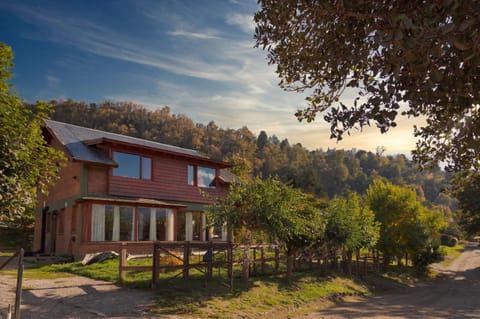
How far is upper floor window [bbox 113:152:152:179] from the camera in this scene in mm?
23516

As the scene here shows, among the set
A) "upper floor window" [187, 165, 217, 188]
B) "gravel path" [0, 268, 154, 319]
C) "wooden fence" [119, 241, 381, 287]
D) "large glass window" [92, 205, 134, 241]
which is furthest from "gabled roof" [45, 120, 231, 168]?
"gravel path" [0, 268, 154, 319]

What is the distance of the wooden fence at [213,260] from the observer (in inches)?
570

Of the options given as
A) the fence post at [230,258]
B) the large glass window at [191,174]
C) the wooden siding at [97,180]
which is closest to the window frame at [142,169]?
the wooden siding at [97,180]

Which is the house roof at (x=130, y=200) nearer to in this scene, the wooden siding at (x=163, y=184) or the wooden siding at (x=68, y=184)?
the wooden siding at (x=163, y=184)

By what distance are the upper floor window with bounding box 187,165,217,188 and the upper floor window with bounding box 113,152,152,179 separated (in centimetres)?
345

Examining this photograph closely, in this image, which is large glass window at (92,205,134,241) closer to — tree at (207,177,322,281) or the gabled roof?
the gabled roof

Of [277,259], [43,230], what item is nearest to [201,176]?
[43,230]

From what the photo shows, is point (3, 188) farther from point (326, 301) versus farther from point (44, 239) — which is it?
point (44, 239)

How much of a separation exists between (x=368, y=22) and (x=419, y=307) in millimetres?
14462

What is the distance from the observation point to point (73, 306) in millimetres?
11305

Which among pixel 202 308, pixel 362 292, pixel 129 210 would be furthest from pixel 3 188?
pixel 362 292

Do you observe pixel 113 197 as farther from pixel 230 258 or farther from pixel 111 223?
pixel 230 258

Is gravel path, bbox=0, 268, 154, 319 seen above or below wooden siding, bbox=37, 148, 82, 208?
below

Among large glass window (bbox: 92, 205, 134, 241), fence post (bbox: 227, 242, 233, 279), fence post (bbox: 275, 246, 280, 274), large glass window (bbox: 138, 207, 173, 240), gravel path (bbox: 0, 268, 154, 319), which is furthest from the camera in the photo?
large glass window (bbox: 138, 207, 173, 240)
